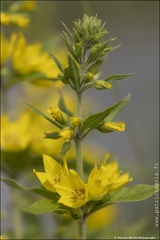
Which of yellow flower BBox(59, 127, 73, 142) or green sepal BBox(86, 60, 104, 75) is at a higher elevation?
green sepal BBox(86, 60, 104, 75)

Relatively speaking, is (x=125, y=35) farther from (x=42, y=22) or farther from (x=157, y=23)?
(x=42, y=22)

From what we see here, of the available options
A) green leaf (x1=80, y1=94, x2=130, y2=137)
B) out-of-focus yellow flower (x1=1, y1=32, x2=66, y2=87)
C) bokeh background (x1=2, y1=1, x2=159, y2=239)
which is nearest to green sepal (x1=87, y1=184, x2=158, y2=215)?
green leaf (x1=80, y1=94, x2=130, y2=137)

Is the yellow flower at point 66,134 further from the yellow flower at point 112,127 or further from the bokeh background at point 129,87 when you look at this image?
the bokeh background at point 129,87

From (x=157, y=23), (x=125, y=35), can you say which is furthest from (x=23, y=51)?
(x=125, y=35)

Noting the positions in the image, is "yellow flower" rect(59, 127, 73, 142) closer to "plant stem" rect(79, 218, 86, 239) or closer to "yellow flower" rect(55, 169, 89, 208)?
"yellow flower" rect(55, 169, 89, 208)

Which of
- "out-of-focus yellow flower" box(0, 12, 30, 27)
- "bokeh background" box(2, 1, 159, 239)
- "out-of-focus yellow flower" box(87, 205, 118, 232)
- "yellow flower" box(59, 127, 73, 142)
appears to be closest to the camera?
"yellow flower" box(59, 127, 73, 142)

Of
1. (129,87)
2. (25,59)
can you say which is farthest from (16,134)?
(129,87)
